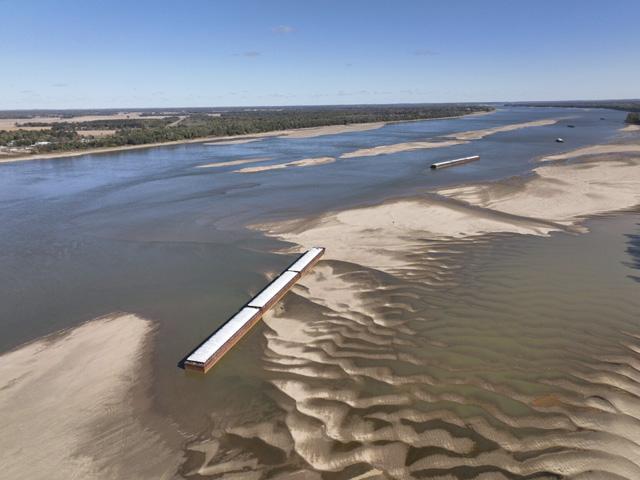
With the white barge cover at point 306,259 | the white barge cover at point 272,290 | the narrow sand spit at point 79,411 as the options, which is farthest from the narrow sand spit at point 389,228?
the narrow sand spit at point 79,411

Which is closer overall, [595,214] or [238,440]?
[238,440]

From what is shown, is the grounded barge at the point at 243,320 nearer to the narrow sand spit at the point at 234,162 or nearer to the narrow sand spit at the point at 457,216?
the narrow sand spit at the point at 457,216

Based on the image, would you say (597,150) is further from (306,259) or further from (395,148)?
(306,259)

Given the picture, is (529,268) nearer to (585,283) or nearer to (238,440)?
(585,283)

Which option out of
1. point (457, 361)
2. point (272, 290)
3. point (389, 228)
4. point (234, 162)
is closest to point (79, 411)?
point (272, 290)

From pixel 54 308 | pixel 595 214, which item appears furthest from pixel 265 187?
pixel 595 214
